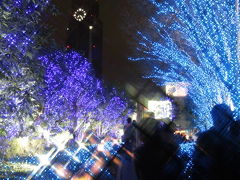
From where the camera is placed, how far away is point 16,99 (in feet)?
39.5

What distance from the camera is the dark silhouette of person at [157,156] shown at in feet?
14.0

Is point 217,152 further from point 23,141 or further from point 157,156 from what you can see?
point 23,141

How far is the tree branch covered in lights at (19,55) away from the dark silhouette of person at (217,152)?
8.03m

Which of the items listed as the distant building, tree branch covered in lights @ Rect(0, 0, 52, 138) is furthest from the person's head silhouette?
the distant building

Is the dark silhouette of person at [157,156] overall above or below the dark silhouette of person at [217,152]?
below

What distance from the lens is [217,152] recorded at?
156 inches

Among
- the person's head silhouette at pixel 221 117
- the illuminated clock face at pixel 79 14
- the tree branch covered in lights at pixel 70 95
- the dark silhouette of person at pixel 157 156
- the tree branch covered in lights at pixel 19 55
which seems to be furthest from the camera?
the illuminated clock face at pixel 79 14

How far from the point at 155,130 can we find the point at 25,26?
8716 mm

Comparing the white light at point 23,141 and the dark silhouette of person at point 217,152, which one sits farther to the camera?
the white light at point 23,141

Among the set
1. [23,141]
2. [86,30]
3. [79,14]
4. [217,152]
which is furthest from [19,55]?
[86,30]

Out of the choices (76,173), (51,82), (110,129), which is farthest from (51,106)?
(76,173)

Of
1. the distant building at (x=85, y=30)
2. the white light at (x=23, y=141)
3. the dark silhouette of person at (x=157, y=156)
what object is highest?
the distant building at (x=85, y=30)

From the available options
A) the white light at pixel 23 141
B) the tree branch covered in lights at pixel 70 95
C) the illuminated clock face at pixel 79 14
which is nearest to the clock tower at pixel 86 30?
the illuminated clock face at pixel 79 14

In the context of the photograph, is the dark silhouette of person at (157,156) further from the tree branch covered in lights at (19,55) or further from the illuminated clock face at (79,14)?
the illuminated clock face at (79,14)
